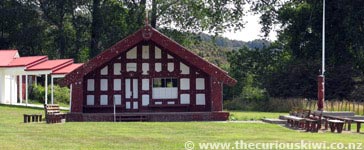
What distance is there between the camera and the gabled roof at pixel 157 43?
1243 inches

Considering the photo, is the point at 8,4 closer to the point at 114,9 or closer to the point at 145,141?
the point at 114,9

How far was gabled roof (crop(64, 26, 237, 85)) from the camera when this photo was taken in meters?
31.6

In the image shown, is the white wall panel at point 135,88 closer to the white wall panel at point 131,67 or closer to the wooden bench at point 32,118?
the white wall panel at point 131,67

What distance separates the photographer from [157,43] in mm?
32188

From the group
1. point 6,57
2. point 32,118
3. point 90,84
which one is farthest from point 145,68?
point 6,57

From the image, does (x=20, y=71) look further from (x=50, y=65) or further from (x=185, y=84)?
(x=185, y=84)

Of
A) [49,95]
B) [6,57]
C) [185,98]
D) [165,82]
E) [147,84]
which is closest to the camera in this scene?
[147,84]

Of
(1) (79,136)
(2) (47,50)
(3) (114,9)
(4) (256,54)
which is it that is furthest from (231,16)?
(1) (79,136)

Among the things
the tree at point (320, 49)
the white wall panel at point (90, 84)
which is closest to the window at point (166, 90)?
the white wall panel at point (90, 84)

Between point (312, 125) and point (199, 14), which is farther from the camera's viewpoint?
point (199, 14)

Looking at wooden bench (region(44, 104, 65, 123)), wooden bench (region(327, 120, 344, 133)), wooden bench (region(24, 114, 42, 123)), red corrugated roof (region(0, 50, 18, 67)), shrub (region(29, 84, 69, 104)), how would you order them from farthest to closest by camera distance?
shrub (region(29, 84, 69, 104))
red corrugated roof (region(0, 50, 18, 67))
wooden bench (region(24, 114, 42, 123))
wooden bench (region(44, 104, 65, 123))
wooden bench (region(327, 120, 344, 133))

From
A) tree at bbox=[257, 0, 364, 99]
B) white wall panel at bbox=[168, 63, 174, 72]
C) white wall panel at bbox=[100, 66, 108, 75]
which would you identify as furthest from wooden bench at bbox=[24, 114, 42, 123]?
tree at bbox=[257, 0, 364, 99]

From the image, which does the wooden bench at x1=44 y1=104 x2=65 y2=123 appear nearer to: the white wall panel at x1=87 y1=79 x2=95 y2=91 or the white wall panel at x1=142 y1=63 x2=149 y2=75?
the white wall panel at x1=87 y1=79 x2=95 y2=91

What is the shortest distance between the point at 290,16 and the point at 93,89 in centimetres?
2349
